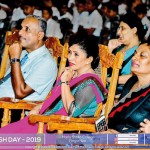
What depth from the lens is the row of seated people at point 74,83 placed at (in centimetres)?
214

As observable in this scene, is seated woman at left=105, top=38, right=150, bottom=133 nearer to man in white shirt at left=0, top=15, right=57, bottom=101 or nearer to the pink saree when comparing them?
the pink saree

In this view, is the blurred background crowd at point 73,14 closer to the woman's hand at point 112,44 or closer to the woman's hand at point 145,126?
the woman's hand at point 112,44

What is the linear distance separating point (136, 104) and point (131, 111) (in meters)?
0.04

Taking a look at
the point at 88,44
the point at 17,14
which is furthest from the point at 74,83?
the point at 17,14

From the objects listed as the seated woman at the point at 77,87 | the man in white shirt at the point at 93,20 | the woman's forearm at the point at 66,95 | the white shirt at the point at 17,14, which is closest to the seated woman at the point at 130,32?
the seated woman at the point at 77,87

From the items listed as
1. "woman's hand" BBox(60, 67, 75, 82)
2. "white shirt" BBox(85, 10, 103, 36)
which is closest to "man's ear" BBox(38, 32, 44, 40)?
"woman's hand" BBox(60, 67, 75, 82)

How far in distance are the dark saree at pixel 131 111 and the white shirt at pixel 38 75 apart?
2.09 feet

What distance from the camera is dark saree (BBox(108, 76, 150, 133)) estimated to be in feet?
6.80

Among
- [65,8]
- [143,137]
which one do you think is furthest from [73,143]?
[65,8]

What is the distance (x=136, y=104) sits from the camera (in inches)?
82.5

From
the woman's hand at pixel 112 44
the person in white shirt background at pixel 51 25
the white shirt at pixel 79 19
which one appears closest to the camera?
the woman's hand at pixel 112 44

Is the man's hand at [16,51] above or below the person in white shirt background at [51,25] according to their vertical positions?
below

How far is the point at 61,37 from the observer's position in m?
6.84

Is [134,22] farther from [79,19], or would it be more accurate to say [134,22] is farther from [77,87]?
[79,19]
